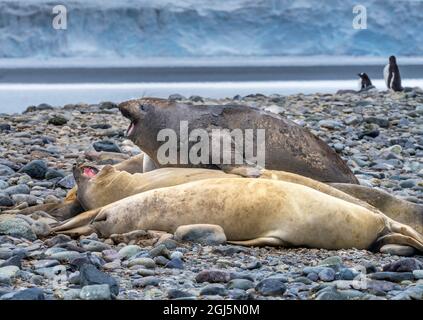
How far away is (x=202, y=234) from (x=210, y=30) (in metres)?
23.9

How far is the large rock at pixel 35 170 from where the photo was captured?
5.12m

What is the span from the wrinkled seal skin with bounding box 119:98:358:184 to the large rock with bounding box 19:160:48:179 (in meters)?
1.17

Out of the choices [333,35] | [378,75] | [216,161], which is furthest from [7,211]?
[378,75]

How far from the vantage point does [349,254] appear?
10.7 feet

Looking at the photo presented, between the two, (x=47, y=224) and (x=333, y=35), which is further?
(x=333, y=35)

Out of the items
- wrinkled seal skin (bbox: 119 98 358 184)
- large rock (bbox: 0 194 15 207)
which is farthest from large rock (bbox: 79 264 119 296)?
large rock (bbox: 0 194 15 207)

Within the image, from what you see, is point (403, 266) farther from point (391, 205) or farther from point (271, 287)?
point (391, 205)

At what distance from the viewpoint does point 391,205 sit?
373cm

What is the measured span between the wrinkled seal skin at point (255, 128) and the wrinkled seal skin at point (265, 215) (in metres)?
0.66

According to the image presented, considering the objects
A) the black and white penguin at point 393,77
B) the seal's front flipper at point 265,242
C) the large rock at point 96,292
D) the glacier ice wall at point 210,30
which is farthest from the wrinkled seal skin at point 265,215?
the glacier ice wall at point 210,30

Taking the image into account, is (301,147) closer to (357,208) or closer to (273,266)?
(357,208)

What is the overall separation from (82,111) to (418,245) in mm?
6470

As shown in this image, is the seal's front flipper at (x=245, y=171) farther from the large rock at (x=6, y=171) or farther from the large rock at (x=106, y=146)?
the large rock at (x=106, y=146)
